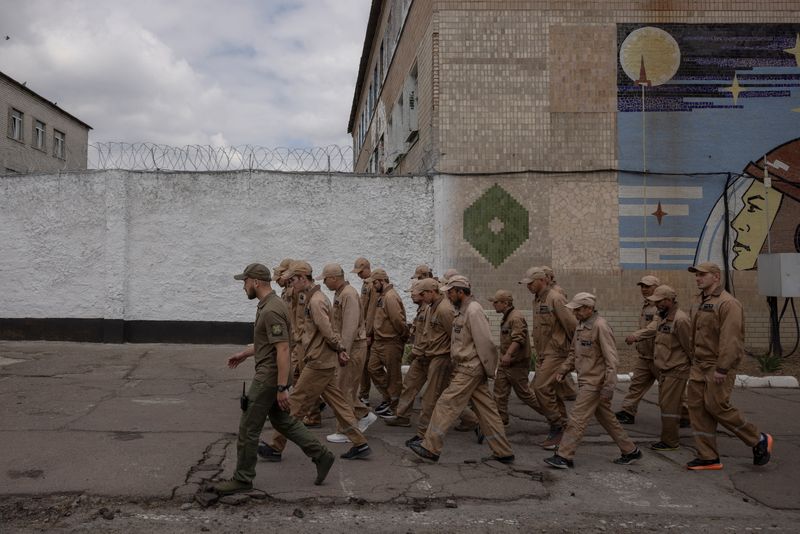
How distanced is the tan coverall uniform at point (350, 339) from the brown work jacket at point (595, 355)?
218 centimetres

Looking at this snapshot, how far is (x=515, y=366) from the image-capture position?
732cm

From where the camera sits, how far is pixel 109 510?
15.2ft

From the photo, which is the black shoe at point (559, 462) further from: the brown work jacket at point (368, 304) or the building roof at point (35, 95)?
the building roof at point (35, 95)

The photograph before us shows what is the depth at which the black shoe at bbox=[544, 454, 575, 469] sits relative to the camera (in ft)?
19.5

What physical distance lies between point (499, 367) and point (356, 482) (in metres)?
2.53

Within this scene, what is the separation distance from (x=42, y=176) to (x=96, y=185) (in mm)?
1193

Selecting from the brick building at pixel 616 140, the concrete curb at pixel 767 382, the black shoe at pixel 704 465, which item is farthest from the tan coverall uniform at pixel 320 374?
the brick building at pixel 616 140

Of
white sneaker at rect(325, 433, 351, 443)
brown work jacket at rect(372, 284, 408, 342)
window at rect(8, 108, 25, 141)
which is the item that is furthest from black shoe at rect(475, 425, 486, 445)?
window at rect(8, 108, 25, 141)

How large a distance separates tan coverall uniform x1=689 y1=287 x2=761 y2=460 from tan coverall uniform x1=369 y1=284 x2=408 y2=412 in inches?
128

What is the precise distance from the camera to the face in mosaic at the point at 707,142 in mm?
12836

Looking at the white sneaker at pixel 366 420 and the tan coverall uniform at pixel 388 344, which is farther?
the tan coverall uniform at pixel 388 344

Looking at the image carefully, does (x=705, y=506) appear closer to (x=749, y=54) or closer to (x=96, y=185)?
(x=749, y=54)

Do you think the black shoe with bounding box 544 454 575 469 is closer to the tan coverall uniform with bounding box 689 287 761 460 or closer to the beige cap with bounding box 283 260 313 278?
the tan coverall uniform with bounding box 689 287 761 460

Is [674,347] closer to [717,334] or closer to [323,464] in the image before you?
[717,334]
